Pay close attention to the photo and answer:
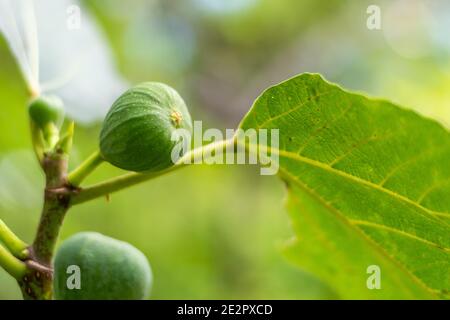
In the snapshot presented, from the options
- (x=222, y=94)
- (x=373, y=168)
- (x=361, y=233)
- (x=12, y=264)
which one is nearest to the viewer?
(x=12, y=264)

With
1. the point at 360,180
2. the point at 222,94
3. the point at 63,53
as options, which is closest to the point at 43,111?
the point at 360,180

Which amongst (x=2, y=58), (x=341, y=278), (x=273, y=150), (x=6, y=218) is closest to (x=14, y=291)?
(x=6, y=218)

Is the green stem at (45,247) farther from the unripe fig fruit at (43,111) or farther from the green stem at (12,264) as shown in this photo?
the unripe fig fruit at (43,111)

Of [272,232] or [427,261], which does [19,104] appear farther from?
[427,261]

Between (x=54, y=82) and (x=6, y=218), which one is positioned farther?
(x=6, y=218)

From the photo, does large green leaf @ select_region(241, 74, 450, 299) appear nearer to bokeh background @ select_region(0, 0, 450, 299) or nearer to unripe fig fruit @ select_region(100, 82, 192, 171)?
unripe fig fruit @ select_region(100, 82, 192, 171)

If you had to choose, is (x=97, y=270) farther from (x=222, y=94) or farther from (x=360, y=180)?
(x=222, y=94)
